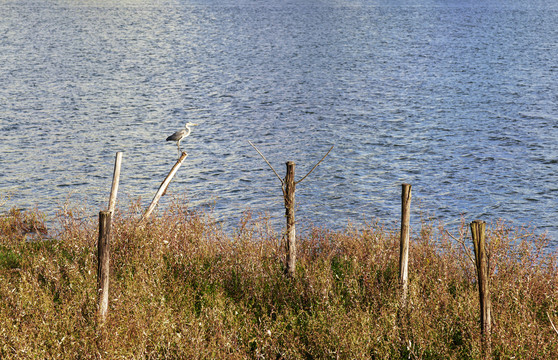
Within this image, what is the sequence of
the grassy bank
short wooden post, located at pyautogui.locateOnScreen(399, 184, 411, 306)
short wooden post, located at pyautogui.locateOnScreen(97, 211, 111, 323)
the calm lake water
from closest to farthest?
the grassy bank, short wooden post, located at pyautogui.locateOnScreen(97, 211, 111, 323), short wooden post, located at pyautogui.locateOnScreen(399, 184, 411, 306), the calm lake water

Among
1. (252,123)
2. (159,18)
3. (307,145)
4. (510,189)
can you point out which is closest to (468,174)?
(510,189)

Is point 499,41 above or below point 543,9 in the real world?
below

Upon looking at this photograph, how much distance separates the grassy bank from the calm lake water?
4.32 metres

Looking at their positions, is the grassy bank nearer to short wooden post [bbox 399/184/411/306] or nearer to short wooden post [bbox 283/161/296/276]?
short wooden post [bbox 399/184/411/306]

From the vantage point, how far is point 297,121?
105ft

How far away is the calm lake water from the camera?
808 inches

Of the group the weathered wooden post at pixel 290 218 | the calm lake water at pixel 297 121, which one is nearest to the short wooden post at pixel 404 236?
the weathered wooden post at pixel 290 218

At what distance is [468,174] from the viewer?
74.5 feet

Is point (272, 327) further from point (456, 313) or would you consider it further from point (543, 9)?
point (543, 9)

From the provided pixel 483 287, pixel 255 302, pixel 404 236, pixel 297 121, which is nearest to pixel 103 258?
pixel 255 302

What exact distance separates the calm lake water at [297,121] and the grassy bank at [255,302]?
4319 mm

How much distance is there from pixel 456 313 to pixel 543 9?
10835 centimetres

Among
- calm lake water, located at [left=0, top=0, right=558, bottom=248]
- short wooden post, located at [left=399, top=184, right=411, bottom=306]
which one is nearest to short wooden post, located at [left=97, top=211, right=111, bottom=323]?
short wooden post, located at [left=399, top=184, right=411, bottom=306]

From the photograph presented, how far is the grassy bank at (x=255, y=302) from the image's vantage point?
819 cm
